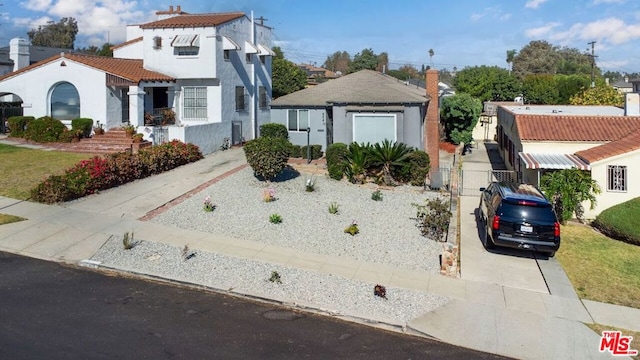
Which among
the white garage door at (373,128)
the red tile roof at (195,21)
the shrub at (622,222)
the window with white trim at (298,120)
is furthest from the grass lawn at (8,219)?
the shrub at (622,222)

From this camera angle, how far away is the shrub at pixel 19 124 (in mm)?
26547

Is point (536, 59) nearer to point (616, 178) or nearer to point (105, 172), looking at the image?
point (616, 178)

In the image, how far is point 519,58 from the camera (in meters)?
107

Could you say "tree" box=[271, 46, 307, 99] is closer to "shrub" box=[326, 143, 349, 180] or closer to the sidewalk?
"shrub" box=[326, 143, 349, 180]

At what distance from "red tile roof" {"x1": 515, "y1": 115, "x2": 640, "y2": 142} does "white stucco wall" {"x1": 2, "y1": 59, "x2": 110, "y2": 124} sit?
65.5 ft

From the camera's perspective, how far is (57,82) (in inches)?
1058

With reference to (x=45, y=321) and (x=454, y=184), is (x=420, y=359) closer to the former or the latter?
(x=45, y=321)

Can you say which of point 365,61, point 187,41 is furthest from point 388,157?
point 365,61

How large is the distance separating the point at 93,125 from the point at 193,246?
50.8 ft

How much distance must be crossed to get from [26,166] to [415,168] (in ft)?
50.7

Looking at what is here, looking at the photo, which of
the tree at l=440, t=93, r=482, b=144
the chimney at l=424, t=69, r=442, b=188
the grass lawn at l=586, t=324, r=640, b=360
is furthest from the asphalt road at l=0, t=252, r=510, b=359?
the tree at l=440, t=93, r=482, b=144

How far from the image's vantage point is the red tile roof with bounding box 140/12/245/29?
28.8 meters

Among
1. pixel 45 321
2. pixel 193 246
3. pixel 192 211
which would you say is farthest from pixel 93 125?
pixel 45 321

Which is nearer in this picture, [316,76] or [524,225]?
[524,225]
